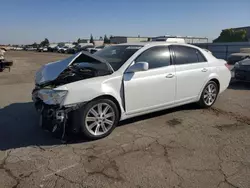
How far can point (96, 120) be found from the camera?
3.96m

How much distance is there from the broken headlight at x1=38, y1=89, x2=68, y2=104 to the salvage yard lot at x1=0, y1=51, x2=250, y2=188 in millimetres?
698

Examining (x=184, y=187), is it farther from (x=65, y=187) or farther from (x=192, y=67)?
(x=192, y=67)

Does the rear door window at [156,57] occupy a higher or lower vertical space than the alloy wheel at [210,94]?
higher

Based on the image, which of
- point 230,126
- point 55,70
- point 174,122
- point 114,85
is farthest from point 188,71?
point 55,70

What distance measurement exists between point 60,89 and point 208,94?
3.60 metres

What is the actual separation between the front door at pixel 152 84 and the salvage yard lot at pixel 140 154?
43cm

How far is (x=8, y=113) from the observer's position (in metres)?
5.45

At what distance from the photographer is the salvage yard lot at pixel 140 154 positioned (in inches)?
113

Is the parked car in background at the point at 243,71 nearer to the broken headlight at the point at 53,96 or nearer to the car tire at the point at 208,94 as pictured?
the car tire at the point at 208,94

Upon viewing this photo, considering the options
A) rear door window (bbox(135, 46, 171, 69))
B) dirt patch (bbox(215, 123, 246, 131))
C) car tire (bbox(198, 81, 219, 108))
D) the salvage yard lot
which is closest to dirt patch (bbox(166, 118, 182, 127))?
the salvage yard lot

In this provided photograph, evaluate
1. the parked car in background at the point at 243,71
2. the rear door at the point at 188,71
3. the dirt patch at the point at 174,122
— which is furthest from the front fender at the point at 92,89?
the parked car in background at the point at 243,71

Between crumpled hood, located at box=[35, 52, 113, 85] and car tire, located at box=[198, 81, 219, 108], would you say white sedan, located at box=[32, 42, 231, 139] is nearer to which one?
crumpled hood, located at box=[35, 52, 113, 85]

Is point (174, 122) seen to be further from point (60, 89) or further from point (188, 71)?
point (60, 89)

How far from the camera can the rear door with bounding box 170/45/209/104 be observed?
4.98 m
